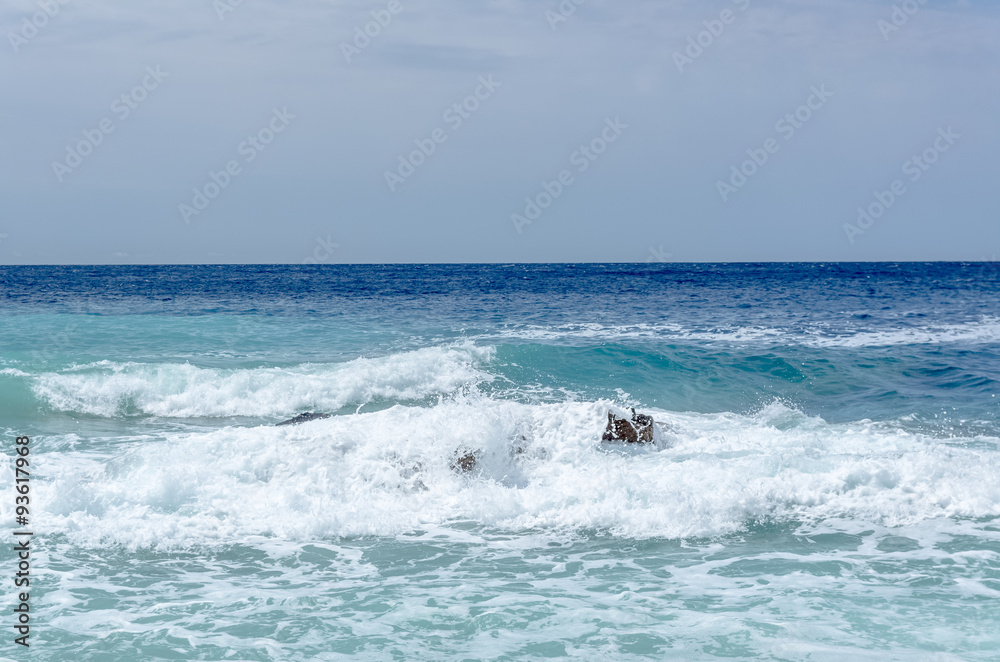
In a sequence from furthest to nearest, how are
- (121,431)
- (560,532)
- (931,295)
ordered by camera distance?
(931,295) < (121,431) < (560,532)

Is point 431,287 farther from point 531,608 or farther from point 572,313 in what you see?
point 531,608

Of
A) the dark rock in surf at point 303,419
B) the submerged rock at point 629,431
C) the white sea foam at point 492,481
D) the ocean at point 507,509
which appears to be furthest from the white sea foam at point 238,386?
the submerged rock at point 629,431

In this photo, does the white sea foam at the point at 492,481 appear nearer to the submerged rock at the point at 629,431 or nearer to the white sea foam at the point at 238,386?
the submerged rock at the point at 629,431

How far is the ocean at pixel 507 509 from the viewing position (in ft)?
20.8

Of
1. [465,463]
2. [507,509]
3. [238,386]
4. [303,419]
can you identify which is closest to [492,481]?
[465,463]

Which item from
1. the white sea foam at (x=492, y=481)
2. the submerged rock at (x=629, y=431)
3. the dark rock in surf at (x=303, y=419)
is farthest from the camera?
the dark rock in surf at (x=303, y=419)

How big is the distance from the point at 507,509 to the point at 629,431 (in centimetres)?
295

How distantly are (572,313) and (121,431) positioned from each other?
74.4ft

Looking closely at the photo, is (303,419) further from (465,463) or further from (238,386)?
(238,386)

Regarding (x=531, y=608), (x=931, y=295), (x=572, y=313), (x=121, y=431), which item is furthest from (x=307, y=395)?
(x=931, y=295)

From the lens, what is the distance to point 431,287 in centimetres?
5453

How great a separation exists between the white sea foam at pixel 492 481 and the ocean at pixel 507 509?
4 cm

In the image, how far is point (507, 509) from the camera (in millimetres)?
9281

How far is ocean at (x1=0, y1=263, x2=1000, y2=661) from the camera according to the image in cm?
A: 634
